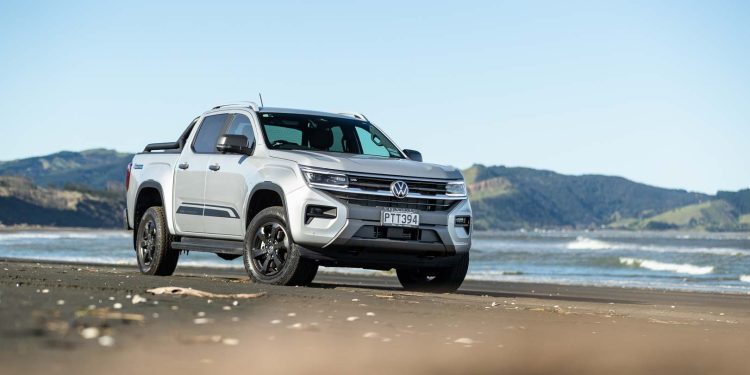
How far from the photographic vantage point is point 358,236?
11.5 metres

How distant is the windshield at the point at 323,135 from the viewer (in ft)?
41.7

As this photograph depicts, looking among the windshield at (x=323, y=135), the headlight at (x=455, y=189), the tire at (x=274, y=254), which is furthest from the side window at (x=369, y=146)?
the tire at (x=274, y=254)

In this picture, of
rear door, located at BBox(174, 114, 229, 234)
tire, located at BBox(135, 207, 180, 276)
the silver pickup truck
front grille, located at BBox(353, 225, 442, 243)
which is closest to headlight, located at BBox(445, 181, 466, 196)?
the silver pickup truck

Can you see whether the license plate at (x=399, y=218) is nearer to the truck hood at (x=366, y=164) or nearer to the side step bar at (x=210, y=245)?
the truck hood at (x=366, y=164)

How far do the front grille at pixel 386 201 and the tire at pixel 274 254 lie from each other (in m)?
0.64

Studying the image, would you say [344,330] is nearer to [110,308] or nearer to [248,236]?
[110,308]

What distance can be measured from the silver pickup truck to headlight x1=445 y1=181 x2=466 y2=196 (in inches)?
0.5

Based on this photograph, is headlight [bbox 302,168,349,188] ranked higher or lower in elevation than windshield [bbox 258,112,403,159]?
lower

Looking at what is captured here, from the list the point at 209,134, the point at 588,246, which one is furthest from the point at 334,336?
the point at 588,246

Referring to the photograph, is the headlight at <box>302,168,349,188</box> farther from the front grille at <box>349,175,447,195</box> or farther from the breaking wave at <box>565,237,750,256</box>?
the breaking wave at <box>565,237,750,256</box>

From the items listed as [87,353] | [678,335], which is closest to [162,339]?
[87,353]

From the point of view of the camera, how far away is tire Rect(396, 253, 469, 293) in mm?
12625

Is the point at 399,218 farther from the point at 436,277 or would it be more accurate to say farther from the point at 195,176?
the point at 195,176

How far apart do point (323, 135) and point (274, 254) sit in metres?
1.79
